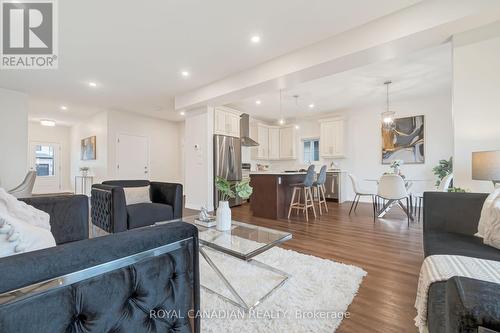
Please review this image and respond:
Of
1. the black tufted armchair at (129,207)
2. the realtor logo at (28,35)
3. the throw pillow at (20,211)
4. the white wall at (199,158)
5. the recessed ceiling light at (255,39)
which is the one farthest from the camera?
the white wall at (199,158)

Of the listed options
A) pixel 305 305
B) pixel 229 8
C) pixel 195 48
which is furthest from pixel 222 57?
pixel 305 305

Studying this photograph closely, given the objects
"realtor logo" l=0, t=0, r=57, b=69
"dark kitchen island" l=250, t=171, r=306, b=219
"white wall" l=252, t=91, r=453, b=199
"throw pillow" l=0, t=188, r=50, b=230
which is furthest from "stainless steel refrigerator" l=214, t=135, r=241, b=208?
"throw pillow" l=0, t=188, r=50, b=230

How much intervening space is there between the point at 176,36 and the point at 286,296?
3.22m

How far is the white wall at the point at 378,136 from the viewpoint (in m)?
5.07

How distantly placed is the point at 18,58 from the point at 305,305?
16.8ft

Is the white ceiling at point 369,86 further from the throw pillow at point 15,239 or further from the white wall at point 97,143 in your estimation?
the throw pillow at point 15,239

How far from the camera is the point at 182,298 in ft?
2.76

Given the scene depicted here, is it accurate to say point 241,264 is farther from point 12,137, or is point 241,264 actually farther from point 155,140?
point 155,140

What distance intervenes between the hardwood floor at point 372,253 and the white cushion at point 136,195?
1.77m

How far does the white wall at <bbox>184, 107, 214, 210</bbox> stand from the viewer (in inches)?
195

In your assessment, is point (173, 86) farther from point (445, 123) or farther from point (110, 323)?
point (445, 123)

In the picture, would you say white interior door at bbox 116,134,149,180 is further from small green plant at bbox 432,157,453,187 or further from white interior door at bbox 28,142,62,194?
small green plant at bbox 432,157,453,187

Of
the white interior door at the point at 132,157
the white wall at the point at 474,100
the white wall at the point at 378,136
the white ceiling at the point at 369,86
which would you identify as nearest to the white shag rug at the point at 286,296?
the white wall at the point at 474,100

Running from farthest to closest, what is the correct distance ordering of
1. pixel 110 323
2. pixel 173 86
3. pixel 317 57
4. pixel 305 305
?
pixel 173 86 < pixel 317 57 < pixel 305 305 < pixel 110 323
